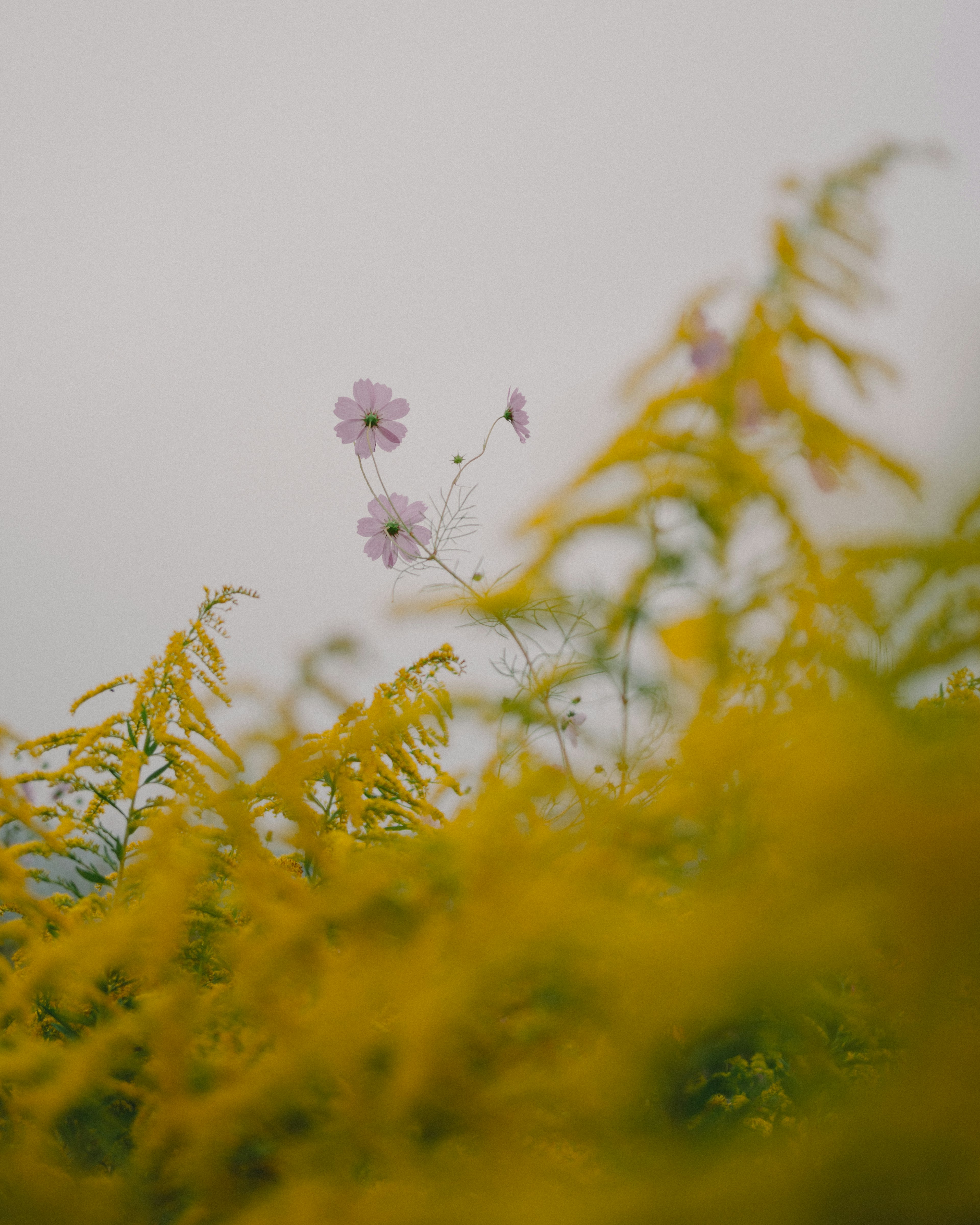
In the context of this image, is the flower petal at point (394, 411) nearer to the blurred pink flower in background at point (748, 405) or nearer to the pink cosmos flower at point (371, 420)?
the pink cosmos flower at point (371, 420)

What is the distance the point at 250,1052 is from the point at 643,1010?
22cm

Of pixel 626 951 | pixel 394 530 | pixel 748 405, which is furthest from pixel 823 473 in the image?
pixel 394 530

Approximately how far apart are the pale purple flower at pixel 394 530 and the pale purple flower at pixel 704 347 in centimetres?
64

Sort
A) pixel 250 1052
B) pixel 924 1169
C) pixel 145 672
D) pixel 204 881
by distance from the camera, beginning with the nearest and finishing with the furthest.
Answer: pixel 924 1169 < pixel 250 1052 < pixel 204 881 < pixel 145 672

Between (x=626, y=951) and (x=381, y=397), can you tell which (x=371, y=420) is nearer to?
(x=381, y=397)

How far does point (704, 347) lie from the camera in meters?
0.48

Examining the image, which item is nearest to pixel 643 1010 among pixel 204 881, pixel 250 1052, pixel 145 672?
pixel 250 1052

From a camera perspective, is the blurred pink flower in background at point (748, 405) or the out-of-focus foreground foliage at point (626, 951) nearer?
the out-of-focus foreground foliage at point (626, 951)

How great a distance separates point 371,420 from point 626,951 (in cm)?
106

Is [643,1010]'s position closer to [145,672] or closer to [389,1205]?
[389,1205]

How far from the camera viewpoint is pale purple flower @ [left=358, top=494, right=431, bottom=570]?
1.11m

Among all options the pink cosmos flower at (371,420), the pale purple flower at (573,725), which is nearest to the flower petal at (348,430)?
the pink cosmos flower at (371,420)

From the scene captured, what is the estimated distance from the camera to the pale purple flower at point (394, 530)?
1.11 meters

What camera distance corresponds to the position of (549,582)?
0.46m
